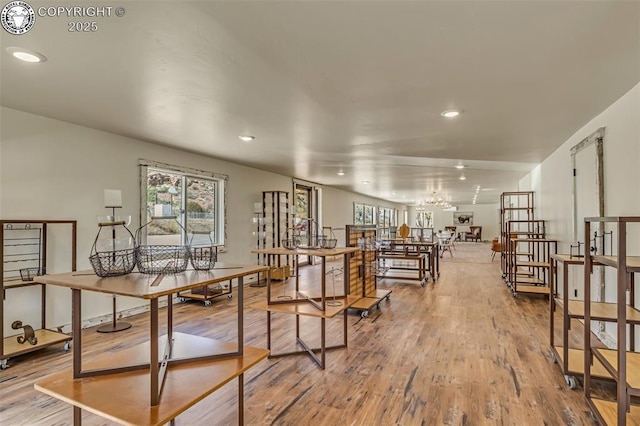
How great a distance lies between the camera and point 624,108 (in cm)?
284

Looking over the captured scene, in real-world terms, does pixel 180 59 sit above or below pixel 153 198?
above

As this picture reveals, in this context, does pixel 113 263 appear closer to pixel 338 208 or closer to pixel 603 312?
pixel 603 312

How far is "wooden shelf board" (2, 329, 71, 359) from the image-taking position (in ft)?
9.57

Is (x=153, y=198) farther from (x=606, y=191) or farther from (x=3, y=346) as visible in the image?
(x=606, y=191)

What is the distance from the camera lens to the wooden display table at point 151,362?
125 centimetres

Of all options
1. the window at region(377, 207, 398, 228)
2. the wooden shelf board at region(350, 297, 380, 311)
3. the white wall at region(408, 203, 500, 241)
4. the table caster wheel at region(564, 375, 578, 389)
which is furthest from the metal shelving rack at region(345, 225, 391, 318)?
the white wall at region(408, 203, 500, 241)

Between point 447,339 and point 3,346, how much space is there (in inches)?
163

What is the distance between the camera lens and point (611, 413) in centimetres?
194

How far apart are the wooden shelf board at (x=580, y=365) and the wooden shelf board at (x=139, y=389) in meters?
2.43

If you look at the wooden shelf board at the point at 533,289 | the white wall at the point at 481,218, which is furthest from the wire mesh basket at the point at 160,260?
the white wall at the point at 481,218

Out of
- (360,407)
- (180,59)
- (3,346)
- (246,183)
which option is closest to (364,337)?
(360,407)

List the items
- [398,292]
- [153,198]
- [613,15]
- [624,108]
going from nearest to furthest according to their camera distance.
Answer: [613,15] → [624,108] → [153,198] → [398,292]

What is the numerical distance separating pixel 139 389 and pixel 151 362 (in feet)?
0.86

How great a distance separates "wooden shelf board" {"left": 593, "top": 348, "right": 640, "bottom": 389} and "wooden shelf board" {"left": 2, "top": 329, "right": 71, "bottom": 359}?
13.9 ft
